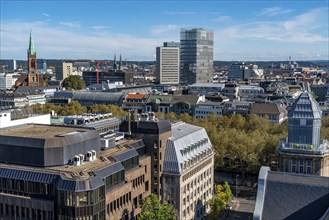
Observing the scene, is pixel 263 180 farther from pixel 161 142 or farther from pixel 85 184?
pixel 161 142

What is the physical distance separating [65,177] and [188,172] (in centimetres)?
3524

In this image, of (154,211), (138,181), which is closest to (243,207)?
(138,181)

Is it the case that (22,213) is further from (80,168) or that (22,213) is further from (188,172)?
(188,172)

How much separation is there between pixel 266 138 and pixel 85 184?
8557cm

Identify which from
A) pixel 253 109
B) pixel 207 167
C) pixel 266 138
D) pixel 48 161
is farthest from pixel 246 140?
pixel 48 161

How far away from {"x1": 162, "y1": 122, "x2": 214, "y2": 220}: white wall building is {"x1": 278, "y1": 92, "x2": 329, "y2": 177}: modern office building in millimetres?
22059

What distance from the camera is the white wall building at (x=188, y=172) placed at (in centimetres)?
9325

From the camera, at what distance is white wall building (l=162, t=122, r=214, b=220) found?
93.2m

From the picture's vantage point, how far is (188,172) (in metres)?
96.6

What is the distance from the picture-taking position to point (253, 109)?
7810 inches

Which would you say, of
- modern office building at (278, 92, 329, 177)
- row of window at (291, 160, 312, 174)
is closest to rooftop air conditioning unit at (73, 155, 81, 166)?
modern office building at (278, 92, 329, 177)

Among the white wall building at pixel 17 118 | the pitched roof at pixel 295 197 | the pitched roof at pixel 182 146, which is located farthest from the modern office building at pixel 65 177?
the white wall building at pixel 17 118

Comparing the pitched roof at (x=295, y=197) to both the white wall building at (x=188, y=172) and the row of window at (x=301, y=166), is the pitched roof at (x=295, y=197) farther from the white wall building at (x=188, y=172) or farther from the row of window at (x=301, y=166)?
the white wall building at (x=188, y=172)

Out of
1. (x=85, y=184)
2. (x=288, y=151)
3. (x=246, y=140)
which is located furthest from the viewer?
(x=246, y=140)
